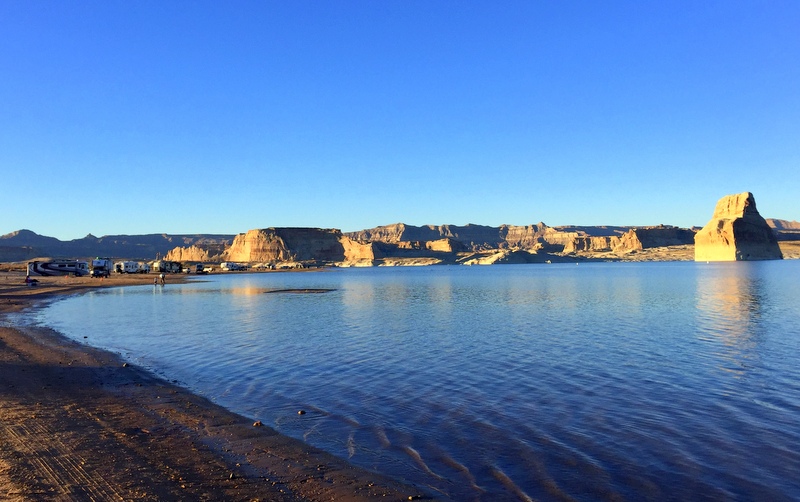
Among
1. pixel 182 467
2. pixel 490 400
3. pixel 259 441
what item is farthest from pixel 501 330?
pixel 182 467

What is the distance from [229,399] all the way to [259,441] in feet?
12.9

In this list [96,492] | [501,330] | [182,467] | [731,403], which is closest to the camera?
[96,492]

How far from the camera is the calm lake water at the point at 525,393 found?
8.30m

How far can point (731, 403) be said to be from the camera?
12.3m

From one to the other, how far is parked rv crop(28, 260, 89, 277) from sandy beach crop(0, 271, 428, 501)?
100 metres

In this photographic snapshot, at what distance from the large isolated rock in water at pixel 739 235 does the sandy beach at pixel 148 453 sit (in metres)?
209

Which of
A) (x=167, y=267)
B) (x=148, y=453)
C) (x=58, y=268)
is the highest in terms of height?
(x=58, y=268)

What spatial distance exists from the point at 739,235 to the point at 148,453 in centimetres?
21450

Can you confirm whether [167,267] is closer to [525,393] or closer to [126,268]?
[126,268]

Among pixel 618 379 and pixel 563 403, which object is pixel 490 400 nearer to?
pixel 563 403

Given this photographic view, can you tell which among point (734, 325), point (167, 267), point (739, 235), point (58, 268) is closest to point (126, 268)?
point (167, 267)

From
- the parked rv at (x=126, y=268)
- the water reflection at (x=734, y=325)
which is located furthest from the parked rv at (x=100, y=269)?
the water reflection at (x=734, y=325)

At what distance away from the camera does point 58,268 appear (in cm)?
9969

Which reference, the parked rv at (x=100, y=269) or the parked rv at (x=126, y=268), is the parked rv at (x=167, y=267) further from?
the parked rv at (x=100, y=269)
